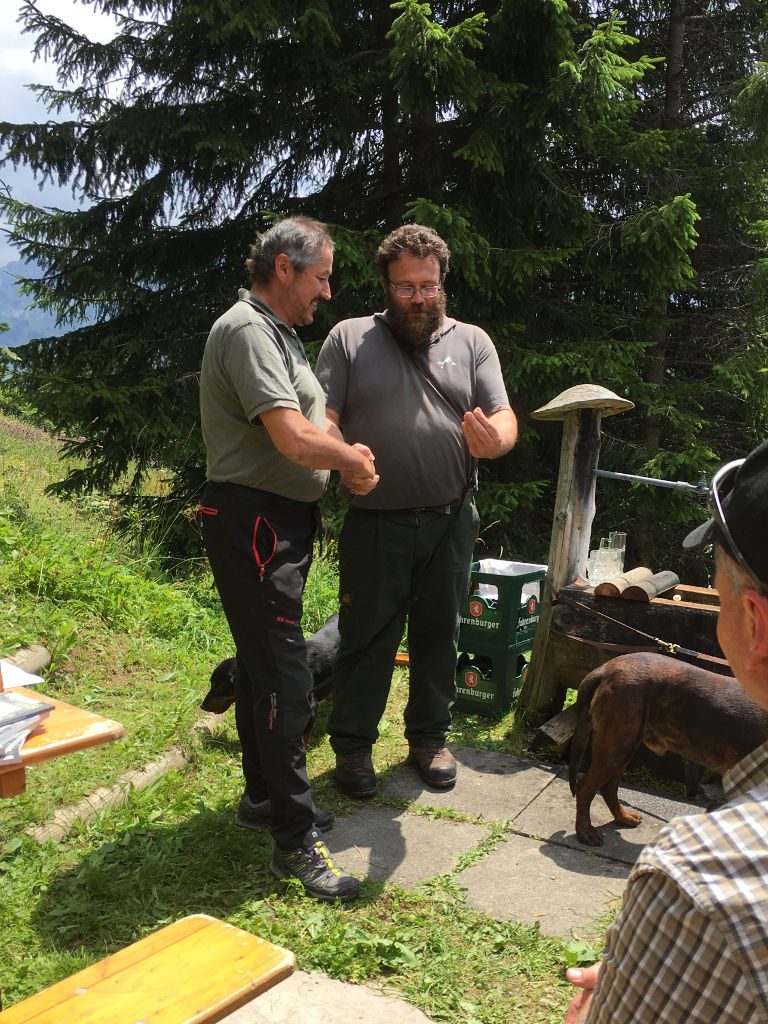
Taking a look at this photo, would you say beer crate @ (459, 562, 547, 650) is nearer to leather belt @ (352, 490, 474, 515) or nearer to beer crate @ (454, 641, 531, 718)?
beer crate @ (454, 641, 531, 718)

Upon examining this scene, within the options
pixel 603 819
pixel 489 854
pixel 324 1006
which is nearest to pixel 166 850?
pixel 324 1006

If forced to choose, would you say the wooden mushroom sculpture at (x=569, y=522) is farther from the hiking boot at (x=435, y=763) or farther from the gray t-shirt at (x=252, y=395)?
the gray t-shirt at (x=252, y=395)

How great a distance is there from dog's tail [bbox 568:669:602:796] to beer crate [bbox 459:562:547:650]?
1174 millimetres

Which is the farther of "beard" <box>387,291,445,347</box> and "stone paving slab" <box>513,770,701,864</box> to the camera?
"beard" <box>387,291,445,347</box>

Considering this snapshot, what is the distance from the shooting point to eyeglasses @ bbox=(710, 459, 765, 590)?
100 centimetres

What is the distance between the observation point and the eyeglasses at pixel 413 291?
3.89m

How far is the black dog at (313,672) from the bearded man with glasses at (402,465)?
1.12 ft

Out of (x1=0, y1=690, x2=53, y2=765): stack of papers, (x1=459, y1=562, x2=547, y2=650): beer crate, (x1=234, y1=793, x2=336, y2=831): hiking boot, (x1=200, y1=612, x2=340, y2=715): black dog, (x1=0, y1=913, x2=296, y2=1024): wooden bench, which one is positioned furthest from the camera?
(x1=459, y1=562, x2=547, y2=650): beer crate

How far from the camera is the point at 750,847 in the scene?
82 centimetres

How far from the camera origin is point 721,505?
1.06m

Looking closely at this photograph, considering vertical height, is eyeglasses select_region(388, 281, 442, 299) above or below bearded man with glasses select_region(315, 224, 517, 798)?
above

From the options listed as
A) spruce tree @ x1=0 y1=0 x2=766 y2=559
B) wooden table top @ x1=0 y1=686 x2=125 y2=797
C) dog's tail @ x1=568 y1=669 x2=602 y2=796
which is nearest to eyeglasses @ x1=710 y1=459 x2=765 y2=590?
wooden table top @ x1=0 y1=686 x2=125 y2=797

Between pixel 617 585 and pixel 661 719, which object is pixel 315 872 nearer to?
pixel 661 719

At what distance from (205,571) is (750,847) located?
21.7 feet
